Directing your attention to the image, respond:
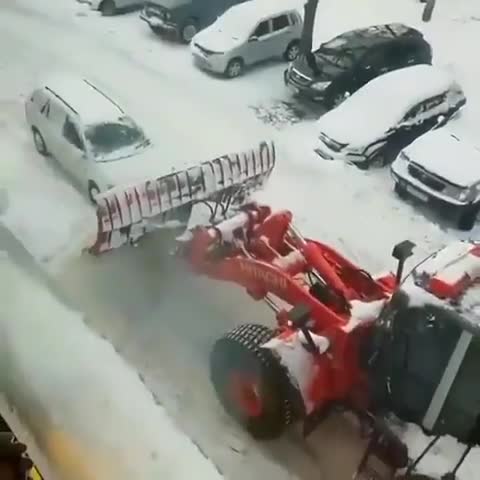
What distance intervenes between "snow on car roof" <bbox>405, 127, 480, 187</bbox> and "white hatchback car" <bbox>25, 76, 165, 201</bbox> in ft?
1.27

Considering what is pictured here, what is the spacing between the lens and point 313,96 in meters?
1.46

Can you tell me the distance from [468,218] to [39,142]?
2.26ft

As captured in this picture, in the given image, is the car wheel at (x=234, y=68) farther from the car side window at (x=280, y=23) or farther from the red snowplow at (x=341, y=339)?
the red snowplow at (x=341, y=339)

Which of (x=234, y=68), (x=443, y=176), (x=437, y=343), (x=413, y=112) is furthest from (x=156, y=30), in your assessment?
(x=437, y=343)

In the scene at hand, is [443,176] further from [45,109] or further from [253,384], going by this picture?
[45,109]

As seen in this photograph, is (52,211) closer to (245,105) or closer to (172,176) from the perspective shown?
(172,176)

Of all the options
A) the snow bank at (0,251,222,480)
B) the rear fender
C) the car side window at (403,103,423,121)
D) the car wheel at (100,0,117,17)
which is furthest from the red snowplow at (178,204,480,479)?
the car wheel at (100,0,117,17)

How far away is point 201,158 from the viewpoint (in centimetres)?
142

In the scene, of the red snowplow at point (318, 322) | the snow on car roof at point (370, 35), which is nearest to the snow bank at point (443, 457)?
the red snowplow at point (318, 322)

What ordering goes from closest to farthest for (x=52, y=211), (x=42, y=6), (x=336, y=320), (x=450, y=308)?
(x=450, y=308), (x=336, y=320), (x=52, y=211), (x=42, y=6)

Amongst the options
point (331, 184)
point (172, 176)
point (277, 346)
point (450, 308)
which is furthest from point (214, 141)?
point (450, 308)

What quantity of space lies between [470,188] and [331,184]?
0.21m

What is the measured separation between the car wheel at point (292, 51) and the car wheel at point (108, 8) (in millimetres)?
330

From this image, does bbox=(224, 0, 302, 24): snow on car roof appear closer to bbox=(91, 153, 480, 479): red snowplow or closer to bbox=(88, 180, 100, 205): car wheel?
bbox=(91, 153, 480, 479): red snowplow
